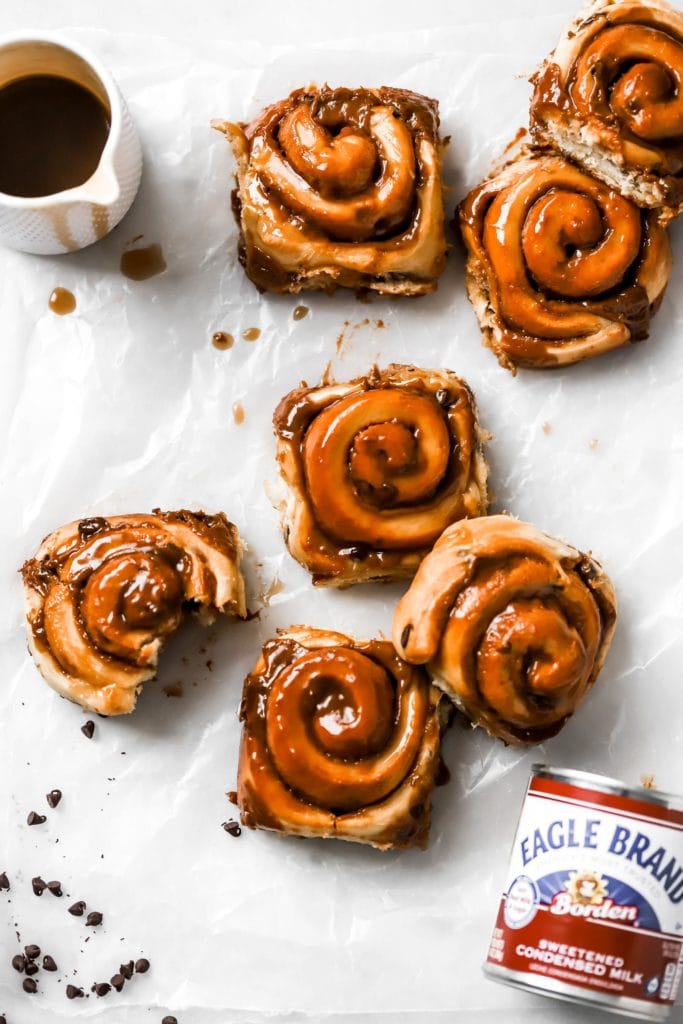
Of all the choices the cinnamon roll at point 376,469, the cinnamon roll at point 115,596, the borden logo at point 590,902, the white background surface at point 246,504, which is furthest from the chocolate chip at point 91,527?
the borden logo at point 590,902

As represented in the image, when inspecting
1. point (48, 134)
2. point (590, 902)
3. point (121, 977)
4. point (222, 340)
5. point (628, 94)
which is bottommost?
point (121, 977)

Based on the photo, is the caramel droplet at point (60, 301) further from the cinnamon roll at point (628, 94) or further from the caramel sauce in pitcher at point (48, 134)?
the cinnamon roll at point (628, 94)

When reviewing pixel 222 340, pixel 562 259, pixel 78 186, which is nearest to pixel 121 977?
pixel 222 340

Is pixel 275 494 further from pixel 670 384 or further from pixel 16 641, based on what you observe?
pixel 670 384

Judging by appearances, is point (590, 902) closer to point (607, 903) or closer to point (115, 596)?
point (607, 903)

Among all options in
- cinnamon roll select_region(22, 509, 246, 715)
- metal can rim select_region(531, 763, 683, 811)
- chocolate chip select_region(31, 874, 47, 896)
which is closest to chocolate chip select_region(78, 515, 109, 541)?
cinnamon roll select_region(22, 509, 246, 715)

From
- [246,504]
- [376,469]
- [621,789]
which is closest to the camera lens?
[621,789]
